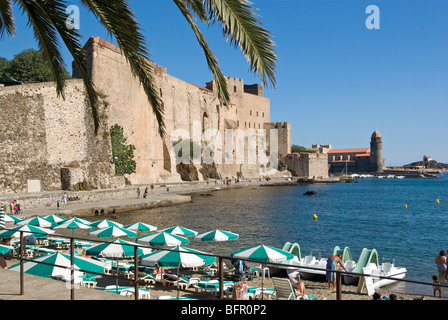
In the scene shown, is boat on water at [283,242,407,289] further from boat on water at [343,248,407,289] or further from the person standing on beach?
the person standing on beach

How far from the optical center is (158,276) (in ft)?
33.9

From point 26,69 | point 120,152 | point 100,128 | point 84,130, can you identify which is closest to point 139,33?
point 84,130

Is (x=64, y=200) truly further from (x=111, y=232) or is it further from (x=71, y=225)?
(x=111, y=232)

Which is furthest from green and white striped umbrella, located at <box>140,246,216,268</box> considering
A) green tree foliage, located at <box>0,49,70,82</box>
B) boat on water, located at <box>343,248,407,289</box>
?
green tree foliage, located at <box>0,49,70,82</box>

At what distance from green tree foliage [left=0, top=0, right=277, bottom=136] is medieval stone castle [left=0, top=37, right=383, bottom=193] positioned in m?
0.90

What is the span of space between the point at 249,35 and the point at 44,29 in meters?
2.86

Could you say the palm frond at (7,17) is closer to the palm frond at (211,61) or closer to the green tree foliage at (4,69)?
the palm frond at (211,61)

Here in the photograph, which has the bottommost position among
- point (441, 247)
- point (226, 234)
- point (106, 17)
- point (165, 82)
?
point (441, 247)

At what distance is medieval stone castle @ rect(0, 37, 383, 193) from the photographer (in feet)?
71.3

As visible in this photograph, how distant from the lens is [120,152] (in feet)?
106

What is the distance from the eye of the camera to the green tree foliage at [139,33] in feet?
12.4
